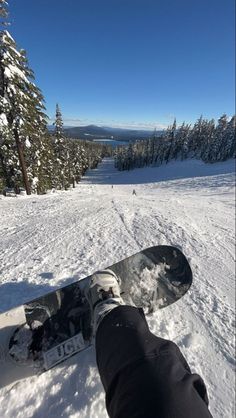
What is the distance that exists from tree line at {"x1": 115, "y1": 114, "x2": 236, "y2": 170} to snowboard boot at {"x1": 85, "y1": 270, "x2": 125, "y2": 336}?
66.6 metres

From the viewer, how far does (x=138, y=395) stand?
4.10ft

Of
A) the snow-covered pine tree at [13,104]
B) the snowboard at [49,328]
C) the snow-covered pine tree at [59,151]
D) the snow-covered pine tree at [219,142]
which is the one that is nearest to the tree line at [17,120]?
the snow-covered pine tree at [13,104]

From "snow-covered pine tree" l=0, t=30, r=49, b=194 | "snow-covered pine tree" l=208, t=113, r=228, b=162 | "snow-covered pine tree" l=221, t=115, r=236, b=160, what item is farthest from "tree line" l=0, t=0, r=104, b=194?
"snow-covered pine tree" l=221, t=115, r=236, b=160

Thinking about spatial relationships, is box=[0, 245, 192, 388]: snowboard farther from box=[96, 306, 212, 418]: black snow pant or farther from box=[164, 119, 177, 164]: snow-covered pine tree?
box=[164, 119, 177, 164]: snow-covered pine tree

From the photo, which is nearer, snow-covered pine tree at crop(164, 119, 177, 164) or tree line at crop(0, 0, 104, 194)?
tree line at crop(0, 0, 104, 194)

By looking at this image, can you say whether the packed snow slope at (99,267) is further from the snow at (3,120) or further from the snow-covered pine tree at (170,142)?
the snow-covered pine tree at (170,142)

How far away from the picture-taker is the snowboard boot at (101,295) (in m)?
2.26

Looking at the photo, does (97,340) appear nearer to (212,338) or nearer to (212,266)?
(212,338)

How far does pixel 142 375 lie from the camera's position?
1.34 m

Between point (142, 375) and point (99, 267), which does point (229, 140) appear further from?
point (142, 375)

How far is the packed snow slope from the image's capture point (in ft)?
8.25

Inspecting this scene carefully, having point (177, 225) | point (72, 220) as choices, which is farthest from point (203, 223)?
point (72, 220)

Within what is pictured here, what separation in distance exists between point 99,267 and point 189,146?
76646 mm

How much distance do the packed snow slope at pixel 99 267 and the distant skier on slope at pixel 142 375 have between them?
45.9 inches
